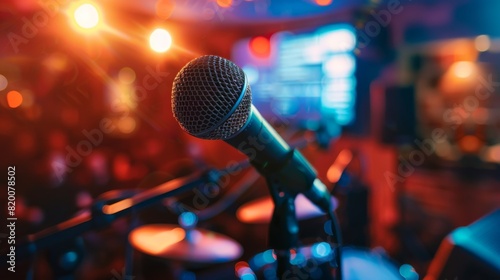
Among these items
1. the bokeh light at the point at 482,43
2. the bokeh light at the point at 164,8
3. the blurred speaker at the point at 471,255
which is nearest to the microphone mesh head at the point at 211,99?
the blurred speaker at the point at 471,255

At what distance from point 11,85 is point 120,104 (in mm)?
1531

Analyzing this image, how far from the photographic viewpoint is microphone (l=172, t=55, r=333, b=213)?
0.69m

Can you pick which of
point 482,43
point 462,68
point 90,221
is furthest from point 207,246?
point 462,68

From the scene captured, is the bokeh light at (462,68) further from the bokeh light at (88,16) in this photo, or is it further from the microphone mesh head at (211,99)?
the microphone mesh head at (211,99)

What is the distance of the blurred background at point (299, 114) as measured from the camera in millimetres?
3297

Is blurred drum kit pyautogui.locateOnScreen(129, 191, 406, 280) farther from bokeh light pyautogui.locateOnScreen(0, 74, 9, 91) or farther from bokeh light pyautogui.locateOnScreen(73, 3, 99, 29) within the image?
bokeh light pyautogui.locateOnScreen(0, 74, 9, 91)

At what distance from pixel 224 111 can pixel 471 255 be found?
1.84 feet

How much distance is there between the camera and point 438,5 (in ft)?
12.2

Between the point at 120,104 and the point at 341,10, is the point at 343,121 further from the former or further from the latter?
the point at 120,104

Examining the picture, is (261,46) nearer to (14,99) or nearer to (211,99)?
(14,99)

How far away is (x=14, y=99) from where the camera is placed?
3.59 m

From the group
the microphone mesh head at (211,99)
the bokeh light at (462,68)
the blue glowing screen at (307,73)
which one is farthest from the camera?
the blue glowing screen at (307,73)

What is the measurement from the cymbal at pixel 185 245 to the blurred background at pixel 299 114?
1.73 ft

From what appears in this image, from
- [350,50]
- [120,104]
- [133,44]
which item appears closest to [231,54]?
[133,44]
